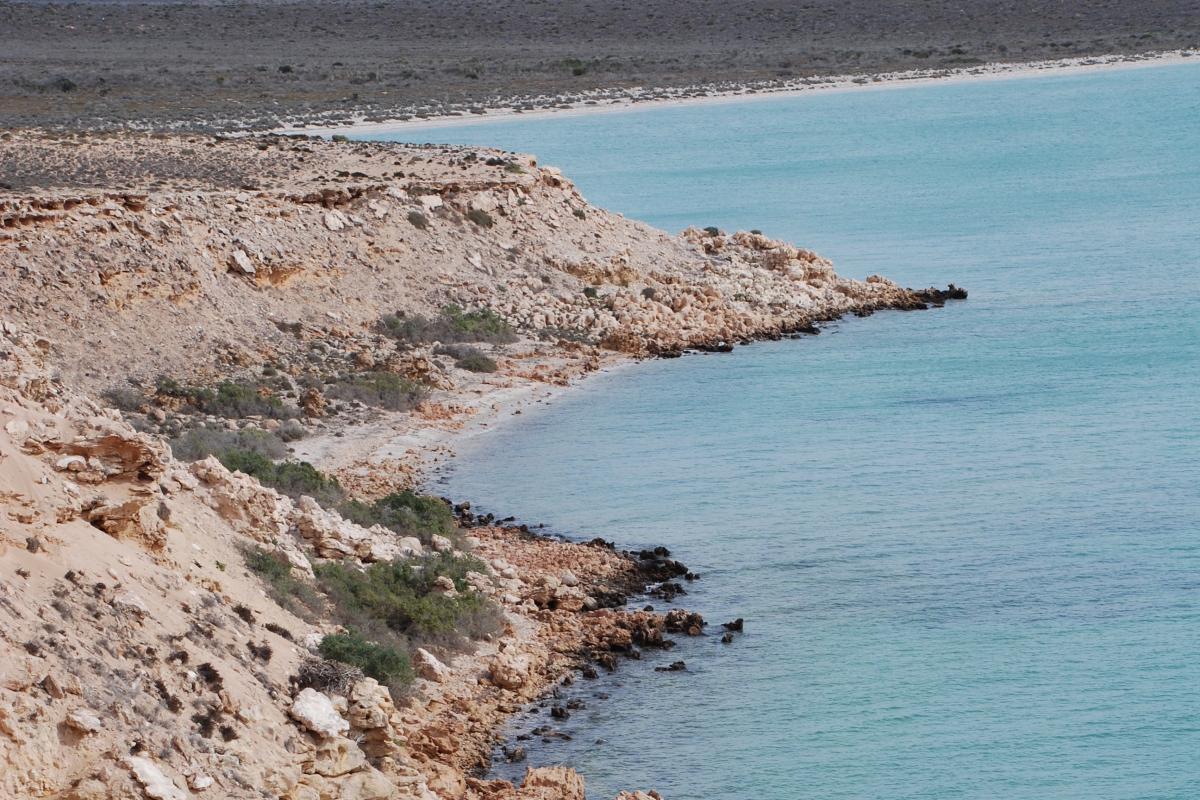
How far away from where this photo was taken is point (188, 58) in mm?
110062

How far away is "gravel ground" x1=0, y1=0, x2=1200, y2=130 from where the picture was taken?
87438 mm

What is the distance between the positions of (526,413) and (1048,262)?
72.4 ft

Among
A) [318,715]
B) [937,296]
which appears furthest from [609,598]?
[937,296]

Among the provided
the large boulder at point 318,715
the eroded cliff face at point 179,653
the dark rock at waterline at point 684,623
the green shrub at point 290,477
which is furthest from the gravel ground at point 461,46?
the large boulder at point 318,715

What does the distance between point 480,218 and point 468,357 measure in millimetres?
7358

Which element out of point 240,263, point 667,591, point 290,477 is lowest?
point 667,591

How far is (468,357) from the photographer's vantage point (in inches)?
1423

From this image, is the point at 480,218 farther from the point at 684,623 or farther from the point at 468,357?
the point at 684,623

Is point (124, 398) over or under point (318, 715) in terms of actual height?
under

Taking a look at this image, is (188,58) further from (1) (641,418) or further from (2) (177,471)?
(2) (177,471)

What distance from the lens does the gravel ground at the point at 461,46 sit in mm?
87438

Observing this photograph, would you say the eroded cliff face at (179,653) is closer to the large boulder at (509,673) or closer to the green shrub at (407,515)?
the large boulder at (509,673)

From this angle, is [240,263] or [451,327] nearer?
[240,263]

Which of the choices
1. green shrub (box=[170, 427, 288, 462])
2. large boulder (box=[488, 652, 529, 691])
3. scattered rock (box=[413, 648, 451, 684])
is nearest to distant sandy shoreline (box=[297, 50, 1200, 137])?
green shrub (box=[170, 427, 288, 462])
